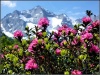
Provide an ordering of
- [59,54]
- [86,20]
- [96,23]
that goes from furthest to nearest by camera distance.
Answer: [86,20] → [96,23] → [59,54]

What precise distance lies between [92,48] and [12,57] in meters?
1.52

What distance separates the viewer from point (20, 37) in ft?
Answer: 17.8

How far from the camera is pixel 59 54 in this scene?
4.91 meters

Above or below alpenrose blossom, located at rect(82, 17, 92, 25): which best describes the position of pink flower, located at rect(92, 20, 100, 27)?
below

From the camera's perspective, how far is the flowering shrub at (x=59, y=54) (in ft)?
14.8

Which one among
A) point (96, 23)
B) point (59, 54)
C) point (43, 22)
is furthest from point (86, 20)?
point (59, 54)

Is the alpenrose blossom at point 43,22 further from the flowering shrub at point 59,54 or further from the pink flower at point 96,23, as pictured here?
the pink flower at point 96,23

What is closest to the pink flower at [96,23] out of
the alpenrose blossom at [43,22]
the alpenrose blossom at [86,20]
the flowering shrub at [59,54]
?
the flowering shrub at [59,54]

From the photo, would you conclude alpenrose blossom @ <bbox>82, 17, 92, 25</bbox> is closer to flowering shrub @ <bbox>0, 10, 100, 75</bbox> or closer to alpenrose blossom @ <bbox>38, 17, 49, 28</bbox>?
flowering shrub @ <bbox>0, 10, 100, 75</bbox>

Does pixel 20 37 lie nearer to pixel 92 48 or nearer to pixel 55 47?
pixel 55 47

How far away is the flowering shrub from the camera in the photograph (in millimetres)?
A: 4512

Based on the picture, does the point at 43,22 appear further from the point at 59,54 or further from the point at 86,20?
the point at 86,20

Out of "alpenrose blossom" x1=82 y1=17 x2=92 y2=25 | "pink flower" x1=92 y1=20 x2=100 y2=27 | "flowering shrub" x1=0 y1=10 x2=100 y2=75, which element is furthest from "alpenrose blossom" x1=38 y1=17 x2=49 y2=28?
"pink flower" x1=92 y1=20 x2=100 y2=27

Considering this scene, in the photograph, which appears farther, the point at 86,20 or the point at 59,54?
the point at 86,20
